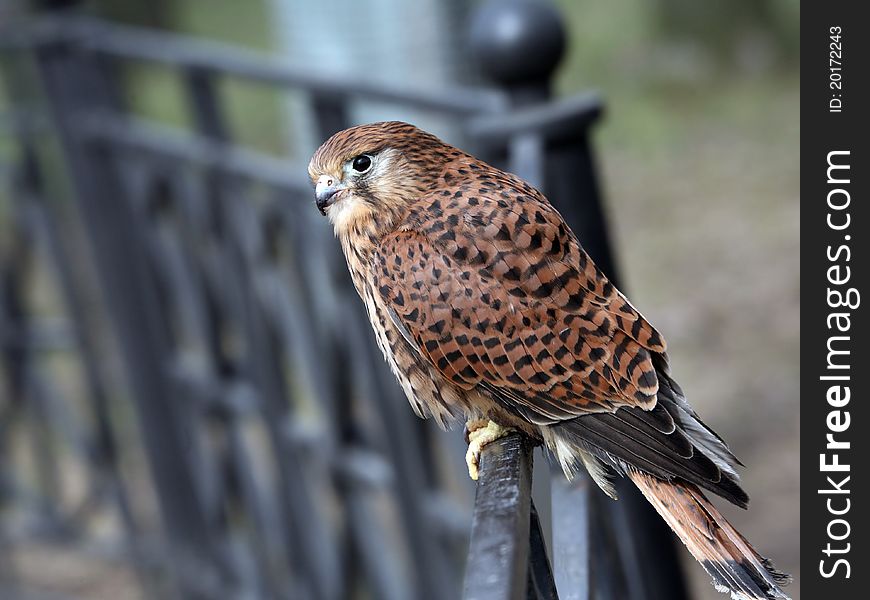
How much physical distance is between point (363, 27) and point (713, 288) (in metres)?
3.15

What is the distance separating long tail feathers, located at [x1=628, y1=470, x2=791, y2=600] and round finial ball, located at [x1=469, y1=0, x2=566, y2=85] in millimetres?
1032

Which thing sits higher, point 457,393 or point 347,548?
point 347,548

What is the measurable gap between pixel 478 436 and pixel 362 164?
50cm

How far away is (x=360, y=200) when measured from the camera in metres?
2.12

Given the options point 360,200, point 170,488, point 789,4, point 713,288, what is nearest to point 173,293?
point 170,488

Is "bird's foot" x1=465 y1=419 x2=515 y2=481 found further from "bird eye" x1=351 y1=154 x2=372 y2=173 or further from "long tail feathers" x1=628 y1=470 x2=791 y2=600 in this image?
"bird eye" x1=351 y1=154 x2=372 y2=173

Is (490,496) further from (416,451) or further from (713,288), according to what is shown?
(713,288)

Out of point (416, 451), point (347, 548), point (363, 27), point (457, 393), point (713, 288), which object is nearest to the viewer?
point (457, 393)

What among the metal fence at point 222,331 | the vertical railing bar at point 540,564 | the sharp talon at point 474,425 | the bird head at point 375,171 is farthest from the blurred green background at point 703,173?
the vertical railing bar at point 540,564

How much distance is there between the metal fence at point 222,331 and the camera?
271 cm

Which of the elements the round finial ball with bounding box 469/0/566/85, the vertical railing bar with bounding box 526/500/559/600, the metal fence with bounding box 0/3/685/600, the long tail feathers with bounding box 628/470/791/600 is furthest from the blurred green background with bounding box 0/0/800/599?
the vertical railing bar with bounding box 526/500/559/600

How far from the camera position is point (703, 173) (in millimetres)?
8320

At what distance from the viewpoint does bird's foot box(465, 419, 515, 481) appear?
1.92m

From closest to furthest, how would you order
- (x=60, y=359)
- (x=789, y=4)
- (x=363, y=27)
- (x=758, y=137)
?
(x=363, y=27) → (x=60, y=359) → (x=758, y=137) → (x=789, y=4)
